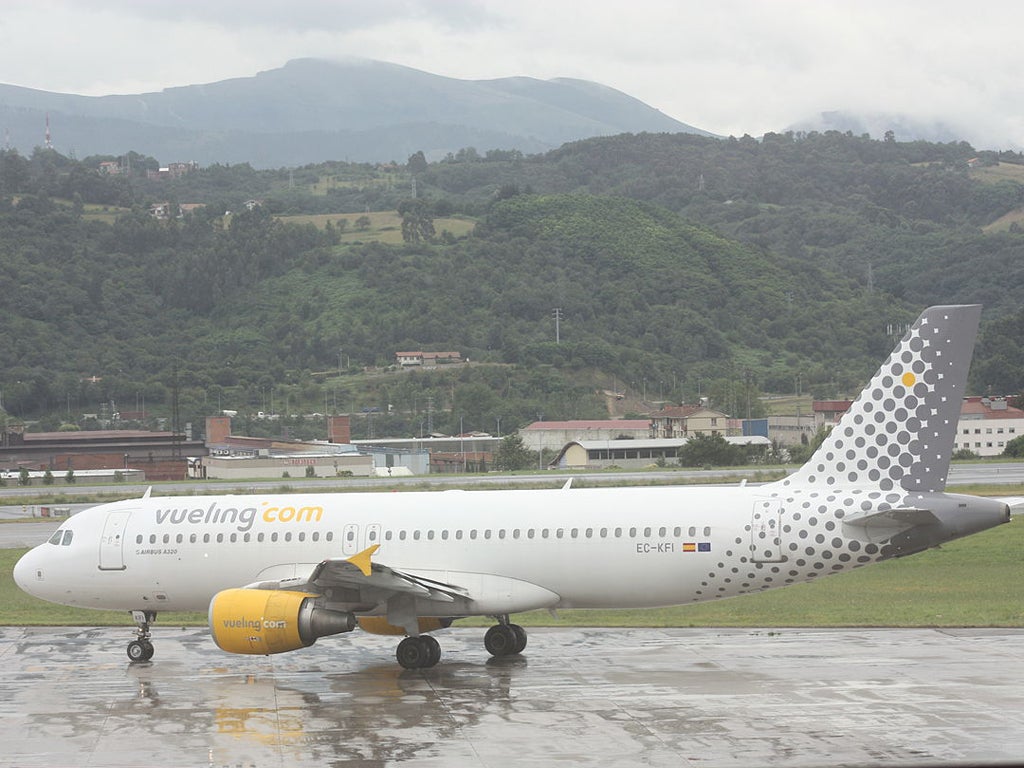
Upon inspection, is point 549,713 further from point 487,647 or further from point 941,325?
point 941,325

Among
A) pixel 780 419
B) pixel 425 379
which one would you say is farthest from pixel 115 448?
pixel 780 419

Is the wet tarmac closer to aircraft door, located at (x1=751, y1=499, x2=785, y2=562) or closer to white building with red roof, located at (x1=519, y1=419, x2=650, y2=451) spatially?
aircraft door, located at (x1=751, y1=499, x2=785, y2=562)

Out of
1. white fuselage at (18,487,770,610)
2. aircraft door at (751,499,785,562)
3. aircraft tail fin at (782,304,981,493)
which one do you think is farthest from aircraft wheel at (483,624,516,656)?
aircraft tail fin at (782,304,981,493)

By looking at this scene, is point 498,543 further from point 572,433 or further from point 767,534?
point 572,433

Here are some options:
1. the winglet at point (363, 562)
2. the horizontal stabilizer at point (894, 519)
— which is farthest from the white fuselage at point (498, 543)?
the winglet at point (363, 562)

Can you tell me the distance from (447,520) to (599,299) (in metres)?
137

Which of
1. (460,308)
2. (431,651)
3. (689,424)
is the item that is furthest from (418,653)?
(460,308)

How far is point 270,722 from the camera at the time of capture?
19797 mm

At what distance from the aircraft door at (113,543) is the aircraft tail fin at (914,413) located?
13.2 m

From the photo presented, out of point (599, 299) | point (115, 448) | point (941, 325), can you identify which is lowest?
point (115, 448)

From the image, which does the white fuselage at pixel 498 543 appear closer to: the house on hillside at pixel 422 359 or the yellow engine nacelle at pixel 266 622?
the yellow engine nacelle at pixel 266 622

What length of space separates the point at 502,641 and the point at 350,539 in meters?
3.37

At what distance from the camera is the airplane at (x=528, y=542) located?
73.0ft

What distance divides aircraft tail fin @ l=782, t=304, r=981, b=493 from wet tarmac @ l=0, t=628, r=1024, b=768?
10.6 ft
